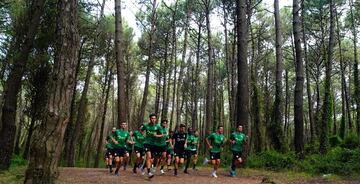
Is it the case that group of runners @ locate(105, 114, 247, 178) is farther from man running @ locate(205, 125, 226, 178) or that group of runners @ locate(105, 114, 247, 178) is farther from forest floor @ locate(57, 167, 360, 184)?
forest floor @ locate(57, 167, 360, 184)

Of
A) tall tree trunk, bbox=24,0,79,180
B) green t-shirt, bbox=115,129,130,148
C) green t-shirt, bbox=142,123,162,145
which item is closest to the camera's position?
tall tree trunk, bbox=24,0,79,180

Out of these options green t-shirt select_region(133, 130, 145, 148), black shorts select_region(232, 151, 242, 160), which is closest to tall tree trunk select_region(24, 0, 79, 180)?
green t-shirt select_region(133, 130, 145, 148)

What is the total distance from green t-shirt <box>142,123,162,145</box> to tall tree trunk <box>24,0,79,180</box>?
498 centimetres

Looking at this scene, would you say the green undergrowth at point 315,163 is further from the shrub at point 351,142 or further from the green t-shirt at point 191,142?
the shrub at point 351,142

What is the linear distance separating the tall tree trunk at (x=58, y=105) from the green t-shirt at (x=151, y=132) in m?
4.98

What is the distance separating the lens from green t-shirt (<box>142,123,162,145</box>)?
11.8 metres

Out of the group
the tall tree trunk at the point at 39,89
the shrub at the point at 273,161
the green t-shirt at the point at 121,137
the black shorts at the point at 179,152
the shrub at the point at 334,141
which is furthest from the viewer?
the shrub at the point at 334,141

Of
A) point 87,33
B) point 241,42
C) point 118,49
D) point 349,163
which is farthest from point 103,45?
point 349,163

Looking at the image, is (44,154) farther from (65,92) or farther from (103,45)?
(103,45)

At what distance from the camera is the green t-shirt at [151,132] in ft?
38.8

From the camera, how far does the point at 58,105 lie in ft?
22.5

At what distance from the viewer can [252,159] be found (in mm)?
16500

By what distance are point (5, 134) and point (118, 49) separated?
→ 18.7ft

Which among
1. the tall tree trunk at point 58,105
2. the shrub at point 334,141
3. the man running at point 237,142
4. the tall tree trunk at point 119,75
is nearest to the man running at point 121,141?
the tall tree trunk at point 119,75
